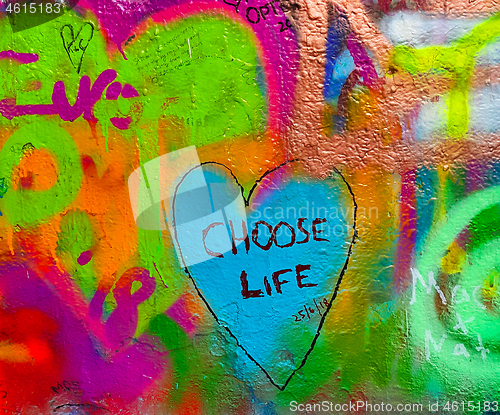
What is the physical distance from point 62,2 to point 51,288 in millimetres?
1450

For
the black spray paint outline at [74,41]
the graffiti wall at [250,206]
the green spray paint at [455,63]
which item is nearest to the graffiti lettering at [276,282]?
the graffiti wall at [250,206]

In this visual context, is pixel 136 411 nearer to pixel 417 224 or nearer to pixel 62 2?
pixel 417 224

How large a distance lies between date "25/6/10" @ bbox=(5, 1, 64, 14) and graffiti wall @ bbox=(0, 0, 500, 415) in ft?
0.04

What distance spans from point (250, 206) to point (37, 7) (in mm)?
1447

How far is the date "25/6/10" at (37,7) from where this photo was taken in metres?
2.00

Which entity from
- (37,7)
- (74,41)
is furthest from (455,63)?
(37,7)

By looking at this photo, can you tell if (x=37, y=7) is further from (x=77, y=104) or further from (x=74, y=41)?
(x=77, y=104)

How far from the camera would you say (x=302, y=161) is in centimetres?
205

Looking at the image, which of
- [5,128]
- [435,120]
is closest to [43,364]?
[5,128]

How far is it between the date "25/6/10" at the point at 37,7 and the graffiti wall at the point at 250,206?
0.01m

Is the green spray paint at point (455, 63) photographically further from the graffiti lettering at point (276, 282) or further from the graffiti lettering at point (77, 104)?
the graffiti lettering at point (77, 104)

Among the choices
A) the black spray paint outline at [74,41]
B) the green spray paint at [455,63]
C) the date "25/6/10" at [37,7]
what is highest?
the date "25/6/10" at [37,7]

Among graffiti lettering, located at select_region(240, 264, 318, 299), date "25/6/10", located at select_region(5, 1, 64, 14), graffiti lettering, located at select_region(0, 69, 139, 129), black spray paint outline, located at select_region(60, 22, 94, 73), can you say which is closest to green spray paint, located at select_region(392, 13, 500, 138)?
graffiti lettering, located at select_region(240, 264, 318, 299)

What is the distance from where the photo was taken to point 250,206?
81.7 inches
